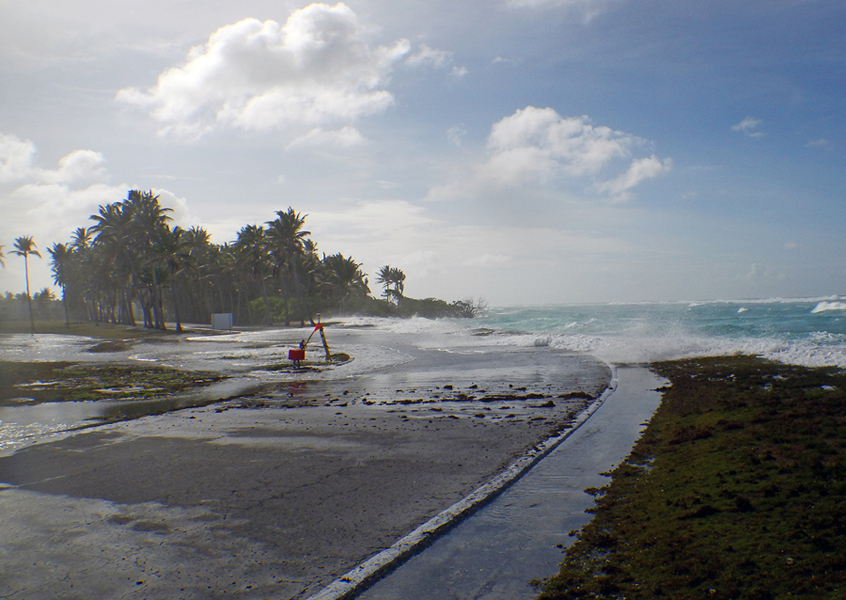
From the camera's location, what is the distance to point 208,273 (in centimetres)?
8069

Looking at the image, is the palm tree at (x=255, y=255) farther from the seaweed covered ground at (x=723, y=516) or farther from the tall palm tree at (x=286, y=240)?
the seaweed covered ground at (x=723, y=516)

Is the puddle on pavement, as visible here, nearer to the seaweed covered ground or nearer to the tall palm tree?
the seaweed covered ground

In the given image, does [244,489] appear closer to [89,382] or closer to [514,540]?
[514,540]

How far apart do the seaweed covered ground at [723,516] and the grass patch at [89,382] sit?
12.5m

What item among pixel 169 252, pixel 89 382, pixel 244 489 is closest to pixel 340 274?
pixel 169 252

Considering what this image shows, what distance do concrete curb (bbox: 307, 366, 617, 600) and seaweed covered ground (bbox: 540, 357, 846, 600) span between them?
1067 millimetres

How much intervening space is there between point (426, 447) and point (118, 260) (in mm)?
67207

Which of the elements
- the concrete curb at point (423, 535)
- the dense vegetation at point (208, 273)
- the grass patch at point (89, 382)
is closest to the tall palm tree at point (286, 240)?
the dense vegetation at point (208, 273)

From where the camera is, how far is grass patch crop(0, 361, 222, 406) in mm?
14039

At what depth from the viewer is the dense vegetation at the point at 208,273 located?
60781 millimetres

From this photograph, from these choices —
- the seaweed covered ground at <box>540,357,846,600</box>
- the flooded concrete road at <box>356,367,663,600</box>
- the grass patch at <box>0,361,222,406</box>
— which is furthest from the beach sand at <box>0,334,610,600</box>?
the grass patch at <box>0,361,222,406</box>

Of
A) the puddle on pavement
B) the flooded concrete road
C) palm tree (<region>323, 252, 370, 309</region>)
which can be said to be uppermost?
palm tree (<region>323, 252, 370, 309</region>)

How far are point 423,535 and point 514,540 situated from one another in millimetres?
758

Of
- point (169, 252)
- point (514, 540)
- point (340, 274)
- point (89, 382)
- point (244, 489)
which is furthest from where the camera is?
point (340, 274)
